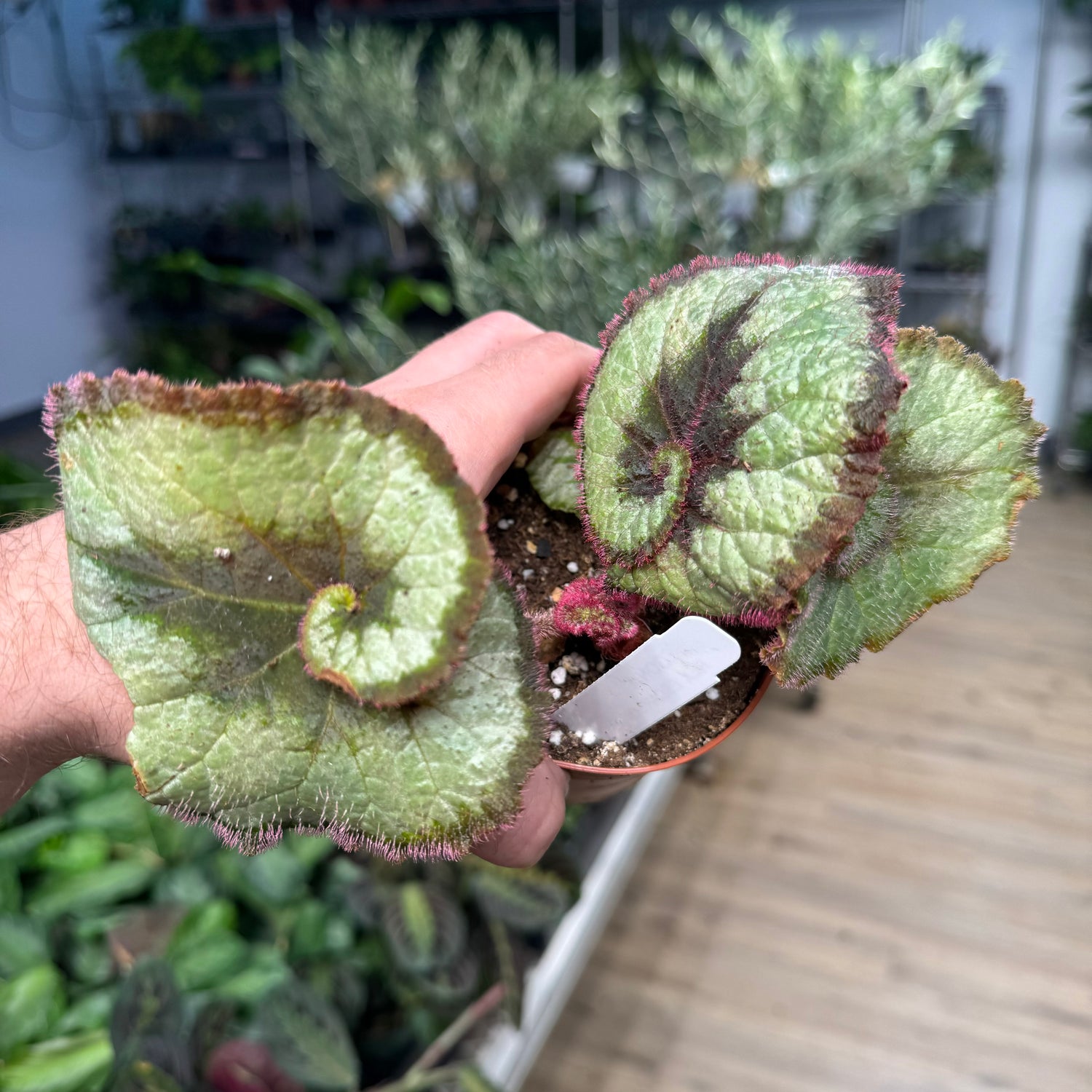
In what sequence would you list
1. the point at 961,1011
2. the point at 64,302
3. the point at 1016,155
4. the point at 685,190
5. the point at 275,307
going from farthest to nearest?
the point at 1016,155
the point at 275,307
the point at 685,190
the point at 64,302
the point at 961,1011

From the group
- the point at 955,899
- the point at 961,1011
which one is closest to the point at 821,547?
the point at 961,1011

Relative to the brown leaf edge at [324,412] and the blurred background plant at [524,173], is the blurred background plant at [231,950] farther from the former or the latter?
the blurred background plant at [524,173]

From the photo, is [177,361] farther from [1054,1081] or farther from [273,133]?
[1054,1081]

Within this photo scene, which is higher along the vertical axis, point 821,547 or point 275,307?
point 821,547

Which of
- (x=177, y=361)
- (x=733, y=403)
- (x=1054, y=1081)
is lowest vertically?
(x=1054, y=1081)

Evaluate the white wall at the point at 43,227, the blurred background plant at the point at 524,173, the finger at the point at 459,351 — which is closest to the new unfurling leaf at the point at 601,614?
the finger at the point at 459,351

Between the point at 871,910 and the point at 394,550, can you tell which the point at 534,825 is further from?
the point at 871,910

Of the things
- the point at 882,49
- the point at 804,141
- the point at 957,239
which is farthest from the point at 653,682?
the point at 957,239
